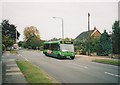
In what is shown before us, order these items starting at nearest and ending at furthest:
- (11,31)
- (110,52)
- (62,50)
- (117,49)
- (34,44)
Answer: (62,50) → (117,49) → (110,52) → (11,31) → (34,44)

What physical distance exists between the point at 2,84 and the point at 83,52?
43937mm

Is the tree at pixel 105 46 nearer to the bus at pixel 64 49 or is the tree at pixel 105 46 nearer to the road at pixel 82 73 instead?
the bus at pixel 64 49

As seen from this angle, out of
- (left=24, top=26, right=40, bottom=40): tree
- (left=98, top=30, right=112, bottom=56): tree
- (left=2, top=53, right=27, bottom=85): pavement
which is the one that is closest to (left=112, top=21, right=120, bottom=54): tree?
(left=98, top=30, right=112, bottom=56): tree

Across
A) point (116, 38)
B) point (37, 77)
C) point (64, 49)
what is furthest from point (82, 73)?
point (116, 38)

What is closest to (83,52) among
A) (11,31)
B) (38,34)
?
(11,31)

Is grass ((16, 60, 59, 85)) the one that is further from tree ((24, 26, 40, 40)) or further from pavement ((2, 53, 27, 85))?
tree ((24, 26, 40, 40))

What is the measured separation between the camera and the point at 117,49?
44.6m

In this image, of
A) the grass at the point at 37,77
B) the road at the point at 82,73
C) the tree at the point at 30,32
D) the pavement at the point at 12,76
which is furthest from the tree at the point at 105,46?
the tree at the point at 30,32

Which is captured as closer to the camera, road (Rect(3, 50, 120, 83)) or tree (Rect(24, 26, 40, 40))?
road (Rect(3, 50, 120, 83))

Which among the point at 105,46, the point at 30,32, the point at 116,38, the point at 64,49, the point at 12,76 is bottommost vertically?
the point at 12,76

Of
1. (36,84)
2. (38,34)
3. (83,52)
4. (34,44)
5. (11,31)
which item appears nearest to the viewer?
(36,84)

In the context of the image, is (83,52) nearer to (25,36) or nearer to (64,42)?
(64,42)

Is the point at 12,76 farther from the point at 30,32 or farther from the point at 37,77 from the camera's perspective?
the point at 30,32

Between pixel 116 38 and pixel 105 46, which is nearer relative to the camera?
pixel 116 38
